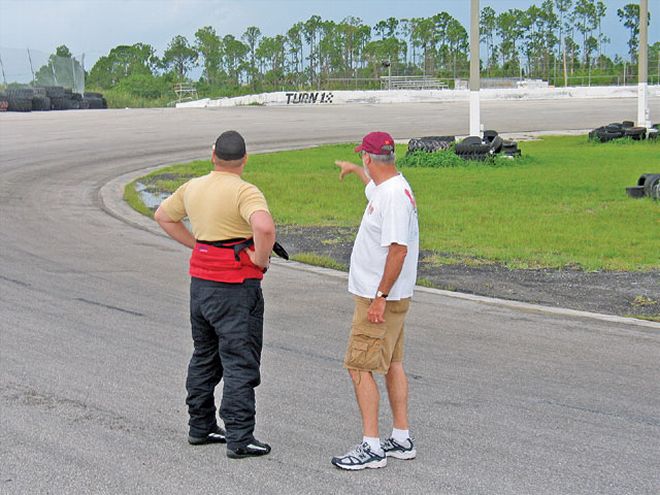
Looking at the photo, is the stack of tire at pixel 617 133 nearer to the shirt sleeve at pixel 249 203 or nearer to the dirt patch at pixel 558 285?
the dirt patch at pixel 558 285

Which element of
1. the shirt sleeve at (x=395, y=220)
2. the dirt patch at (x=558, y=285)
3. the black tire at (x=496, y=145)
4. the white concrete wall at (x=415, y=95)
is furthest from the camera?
the white concrete wall at (x=415, y=95)

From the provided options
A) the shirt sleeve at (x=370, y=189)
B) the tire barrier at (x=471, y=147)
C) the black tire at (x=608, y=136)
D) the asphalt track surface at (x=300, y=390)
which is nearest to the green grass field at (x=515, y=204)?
the tire barrier at (x=471, y=147)

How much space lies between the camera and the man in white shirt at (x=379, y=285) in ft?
17.8

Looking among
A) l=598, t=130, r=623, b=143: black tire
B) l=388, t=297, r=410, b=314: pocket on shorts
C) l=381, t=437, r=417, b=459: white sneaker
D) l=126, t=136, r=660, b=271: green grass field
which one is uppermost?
l=388, t=297, r=410, b=314: pocket on shorts

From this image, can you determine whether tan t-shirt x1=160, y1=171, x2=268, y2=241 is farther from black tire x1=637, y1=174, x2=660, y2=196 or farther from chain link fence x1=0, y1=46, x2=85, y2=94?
chain link fence x1=0, y1=46, x2=85, y2=94

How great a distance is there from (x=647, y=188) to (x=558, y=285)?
274 inches

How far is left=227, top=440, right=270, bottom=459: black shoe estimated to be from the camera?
5.70 meters

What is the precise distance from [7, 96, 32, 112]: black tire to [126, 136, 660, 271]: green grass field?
936 inches

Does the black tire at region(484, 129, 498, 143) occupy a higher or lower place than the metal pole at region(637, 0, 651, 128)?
lower

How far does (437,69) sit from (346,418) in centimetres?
9092

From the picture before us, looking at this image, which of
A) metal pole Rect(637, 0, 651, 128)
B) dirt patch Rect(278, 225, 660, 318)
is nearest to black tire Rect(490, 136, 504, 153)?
metal pole Rect(637, 0, 651, 128)

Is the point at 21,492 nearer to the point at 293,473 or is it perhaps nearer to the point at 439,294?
the point at 293,473

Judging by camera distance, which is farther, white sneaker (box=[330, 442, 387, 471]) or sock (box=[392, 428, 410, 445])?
sock (box=[392, 428, 410, 445])

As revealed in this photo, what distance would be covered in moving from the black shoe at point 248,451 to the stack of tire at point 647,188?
41.2 ft
